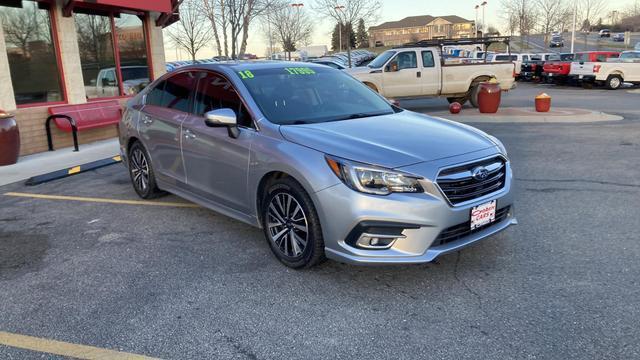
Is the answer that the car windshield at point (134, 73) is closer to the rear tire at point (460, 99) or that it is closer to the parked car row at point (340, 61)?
the parked car row at point (340, 61)

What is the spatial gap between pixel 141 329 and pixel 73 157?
23.9ft

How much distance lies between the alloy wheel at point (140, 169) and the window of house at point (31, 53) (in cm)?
539

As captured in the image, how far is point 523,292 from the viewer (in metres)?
3.59

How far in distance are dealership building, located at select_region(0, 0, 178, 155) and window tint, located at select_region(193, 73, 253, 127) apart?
21.5ft

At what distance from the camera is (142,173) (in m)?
6.15

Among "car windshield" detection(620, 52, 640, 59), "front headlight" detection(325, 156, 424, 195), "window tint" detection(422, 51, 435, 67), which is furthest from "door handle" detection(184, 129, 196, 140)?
"car windshield" detection(620, 52, 640, 59)

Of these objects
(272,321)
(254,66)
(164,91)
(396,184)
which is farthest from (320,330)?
(164,91)

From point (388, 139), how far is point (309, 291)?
1288mm

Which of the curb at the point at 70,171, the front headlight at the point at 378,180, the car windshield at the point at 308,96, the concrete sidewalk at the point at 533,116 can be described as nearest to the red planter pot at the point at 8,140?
the curb at the point at 70,171

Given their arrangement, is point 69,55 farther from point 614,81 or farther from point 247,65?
point 614,81

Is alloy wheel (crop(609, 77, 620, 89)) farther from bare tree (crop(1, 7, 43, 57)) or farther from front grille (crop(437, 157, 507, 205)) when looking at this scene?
bare tree (crop(1, 7, 43, 57))

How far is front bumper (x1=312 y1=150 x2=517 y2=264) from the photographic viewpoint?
340 cm

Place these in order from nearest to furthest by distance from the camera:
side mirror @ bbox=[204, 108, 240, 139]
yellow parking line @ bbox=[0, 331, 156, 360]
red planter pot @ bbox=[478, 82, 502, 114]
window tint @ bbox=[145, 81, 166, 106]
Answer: yellow parking line @ bbox=[0, 331, 156, 360], side mirror @ bbox=[204, 108, 240, 139], window tint @ bbox=[145, 81, 166, 106], red planter pot @ bbox=[478, 82, 502, 114]

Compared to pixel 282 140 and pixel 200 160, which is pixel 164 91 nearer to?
pixel 200 160
